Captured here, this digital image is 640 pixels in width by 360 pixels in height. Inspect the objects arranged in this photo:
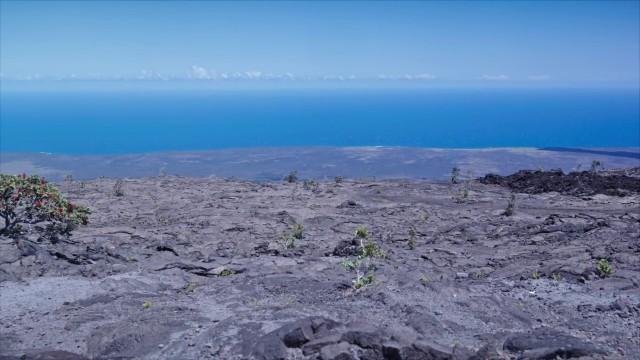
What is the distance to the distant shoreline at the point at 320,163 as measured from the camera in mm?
41031

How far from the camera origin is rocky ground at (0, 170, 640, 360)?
6.32 m

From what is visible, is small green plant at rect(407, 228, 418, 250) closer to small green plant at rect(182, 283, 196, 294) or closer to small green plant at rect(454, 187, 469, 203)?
small green plant at rect(454, 187, 469, 203)

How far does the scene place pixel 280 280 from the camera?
869 cm

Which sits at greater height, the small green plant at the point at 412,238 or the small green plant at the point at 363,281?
the small green plant at the point at 363,281

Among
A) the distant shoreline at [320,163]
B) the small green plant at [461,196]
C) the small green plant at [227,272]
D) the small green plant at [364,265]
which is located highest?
the small green plant at [364,265]

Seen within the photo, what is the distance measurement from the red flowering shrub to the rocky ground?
441 millimetres

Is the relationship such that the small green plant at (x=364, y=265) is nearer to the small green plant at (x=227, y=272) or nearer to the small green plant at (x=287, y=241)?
the small green plant at (x=287, y=241)

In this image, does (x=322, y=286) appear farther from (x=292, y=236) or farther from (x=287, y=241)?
(x=292, y=236)

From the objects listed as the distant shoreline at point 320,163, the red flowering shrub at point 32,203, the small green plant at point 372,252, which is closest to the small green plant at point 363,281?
the small green plant at point 372,252

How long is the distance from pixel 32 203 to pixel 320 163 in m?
35.6

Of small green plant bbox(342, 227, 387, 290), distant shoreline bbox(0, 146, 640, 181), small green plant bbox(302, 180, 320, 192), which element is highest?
small green plant bbox(342, 227, 387, 290)

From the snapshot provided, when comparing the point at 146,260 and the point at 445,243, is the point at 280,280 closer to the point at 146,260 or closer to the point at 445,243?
the point at 146,260

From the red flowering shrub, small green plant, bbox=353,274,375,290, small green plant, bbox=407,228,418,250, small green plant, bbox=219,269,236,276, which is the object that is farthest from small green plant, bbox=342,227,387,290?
the red flowering shrub

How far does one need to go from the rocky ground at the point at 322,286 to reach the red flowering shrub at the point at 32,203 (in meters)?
0.44
